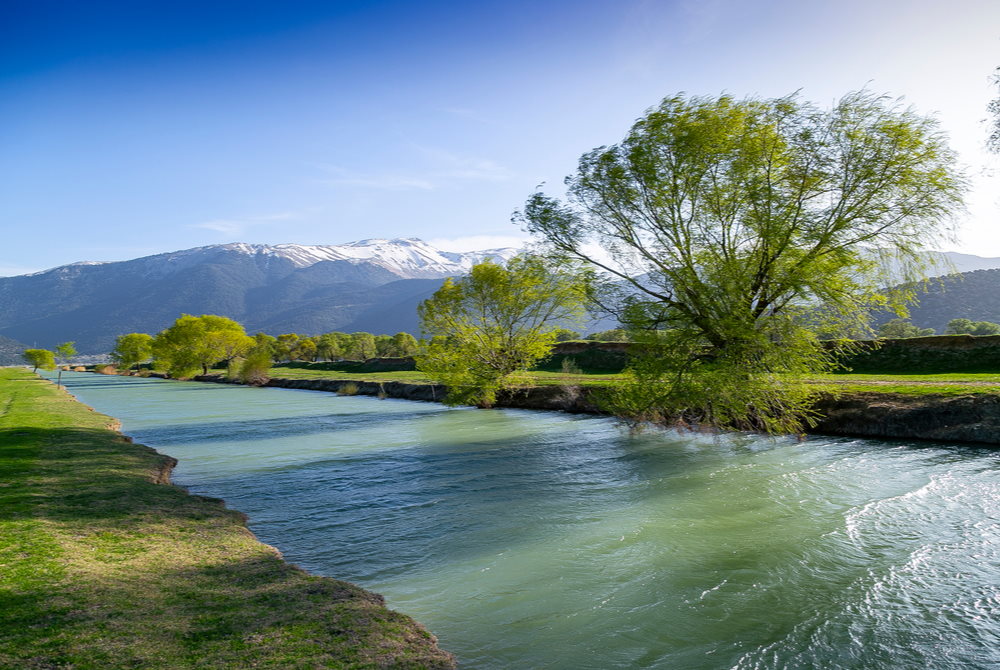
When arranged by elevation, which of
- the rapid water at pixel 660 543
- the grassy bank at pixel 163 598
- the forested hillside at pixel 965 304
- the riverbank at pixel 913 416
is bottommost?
the rapid water at pixel 660 543

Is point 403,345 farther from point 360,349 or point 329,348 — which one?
point 329,348

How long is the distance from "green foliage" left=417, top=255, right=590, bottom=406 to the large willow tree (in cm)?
1490

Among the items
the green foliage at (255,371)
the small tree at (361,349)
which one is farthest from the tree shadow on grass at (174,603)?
the small tree at (361,349)

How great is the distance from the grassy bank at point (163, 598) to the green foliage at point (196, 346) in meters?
103

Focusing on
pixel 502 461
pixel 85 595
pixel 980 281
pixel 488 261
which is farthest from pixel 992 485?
pixel 980 281

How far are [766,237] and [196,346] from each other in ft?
366

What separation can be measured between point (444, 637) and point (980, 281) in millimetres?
174119

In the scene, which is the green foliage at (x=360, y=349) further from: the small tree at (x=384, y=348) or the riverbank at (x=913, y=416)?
the riverbank at (x=913, y=416)

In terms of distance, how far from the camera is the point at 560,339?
204 ft

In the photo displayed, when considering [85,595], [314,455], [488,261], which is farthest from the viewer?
[488,261]

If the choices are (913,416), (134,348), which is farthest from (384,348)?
(913,416)

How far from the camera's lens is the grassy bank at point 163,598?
212 inches

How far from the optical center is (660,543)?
416 inches

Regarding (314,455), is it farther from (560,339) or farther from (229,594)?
(560,339)
